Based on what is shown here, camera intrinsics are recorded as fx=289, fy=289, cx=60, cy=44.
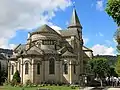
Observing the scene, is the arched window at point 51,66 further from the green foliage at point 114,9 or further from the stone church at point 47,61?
the green foliage at point 114,9

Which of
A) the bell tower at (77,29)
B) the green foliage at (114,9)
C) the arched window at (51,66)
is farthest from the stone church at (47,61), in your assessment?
the green foliage at (114,9)

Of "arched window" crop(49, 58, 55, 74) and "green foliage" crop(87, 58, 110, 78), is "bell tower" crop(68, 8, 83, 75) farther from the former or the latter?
"arched window" crop(49, 58, 55, 74)

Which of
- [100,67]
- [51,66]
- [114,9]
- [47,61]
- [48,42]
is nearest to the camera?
[114,9]

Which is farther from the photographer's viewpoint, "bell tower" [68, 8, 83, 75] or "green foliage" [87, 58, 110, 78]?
"bell tower" [68, 8, 83, 75]

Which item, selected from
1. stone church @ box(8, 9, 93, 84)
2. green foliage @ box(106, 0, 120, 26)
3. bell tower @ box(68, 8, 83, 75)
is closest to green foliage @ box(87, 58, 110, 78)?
stone church @ box(8, 9, 93, 84)

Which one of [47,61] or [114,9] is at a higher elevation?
[47,61]

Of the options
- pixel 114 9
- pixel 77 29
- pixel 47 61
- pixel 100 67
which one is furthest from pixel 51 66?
pixel 114 9

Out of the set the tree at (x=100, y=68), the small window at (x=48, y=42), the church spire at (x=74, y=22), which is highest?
the church spire at (x=74, y=22)

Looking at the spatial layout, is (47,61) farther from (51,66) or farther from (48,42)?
(48,42)

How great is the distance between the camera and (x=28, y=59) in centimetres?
6831

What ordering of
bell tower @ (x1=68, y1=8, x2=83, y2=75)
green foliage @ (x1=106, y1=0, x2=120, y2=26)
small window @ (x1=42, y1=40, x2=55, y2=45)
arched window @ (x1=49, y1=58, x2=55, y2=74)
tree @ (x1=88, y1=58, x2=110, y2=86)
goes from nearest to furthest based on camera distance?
green foliage @ (x1=106, y1=0, x2=120, y2=26), arched window @ (x1=49, y1=58, x2=55, y2=74), tree @ (x1=88, y1=58, x2=110, y2=86), small window @ (x1=42, y1=40, x2=55, y2=45), bell tower @ (x1=68, y1=8, x2=83, y2=75)

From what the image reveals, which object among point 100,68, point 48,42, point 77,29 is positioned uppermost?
point 77,29

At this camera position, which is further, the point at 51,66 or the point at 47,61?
the point at 51,66

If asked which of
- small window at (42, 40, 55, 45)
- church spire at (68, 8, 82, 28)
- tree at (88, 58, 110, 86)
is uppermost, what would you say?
church spire at (68, 8, 82, 28)
